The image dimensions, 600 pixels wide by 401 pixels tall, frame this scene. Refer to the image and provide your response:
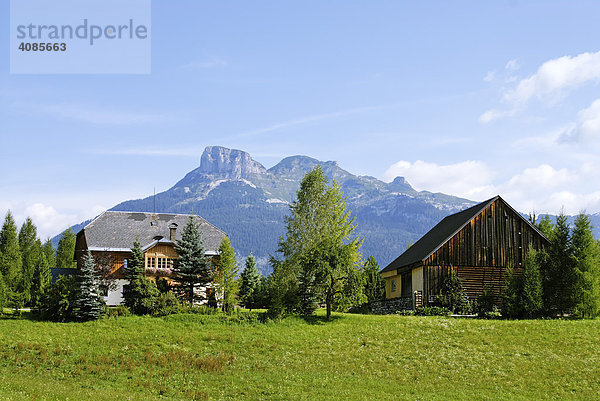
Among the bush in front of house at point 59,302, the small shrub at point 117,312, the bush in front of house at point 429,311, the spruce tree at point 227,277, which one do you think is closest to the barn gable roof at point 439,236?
the bush in front of house at point 429,311

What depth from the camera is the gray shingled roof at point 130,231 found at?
199 feet

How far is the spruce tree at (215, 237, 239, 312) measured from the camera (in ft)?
166

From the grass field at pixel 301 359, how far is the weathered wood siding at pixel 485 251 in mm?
8683

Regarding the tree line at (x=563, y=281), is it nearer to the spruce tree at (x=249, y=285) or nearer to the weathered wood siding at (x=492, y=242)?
the weathered wood siding at (x=492, y=242)

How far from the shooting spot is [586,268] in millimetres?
47500

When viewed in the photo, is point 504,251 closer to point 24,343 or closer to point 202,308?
point 202,308

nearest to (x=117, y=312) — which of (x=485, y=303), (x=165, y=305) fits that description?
(x=165, y=305)

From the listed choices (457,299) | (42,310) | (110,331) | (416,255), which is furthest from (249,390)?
(416,255)

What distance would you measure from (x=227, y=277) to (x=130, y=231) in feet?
56.8

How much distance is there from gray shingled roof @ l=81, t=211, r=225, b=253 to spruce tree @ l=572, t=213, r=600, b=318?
35242 millimetres

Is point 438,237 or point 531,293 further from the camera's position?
point 438,237

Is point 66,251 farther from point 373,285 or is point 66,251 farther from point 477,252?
point 477,252

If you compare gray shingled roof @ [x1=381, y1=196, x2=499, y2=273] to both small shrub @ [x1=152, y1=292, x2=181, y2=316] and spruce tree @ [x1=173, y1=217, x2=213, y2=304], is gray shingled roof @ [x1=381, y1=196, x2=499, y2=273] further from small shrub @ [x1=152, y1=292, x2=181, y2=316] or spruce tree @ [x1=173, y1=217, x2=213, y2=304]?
small shrub @ [x1=152, y1=292, x2=181, y2=316]

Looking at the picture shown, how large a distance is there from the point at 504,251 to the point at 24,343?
42417 mm
